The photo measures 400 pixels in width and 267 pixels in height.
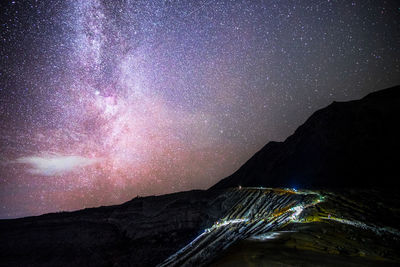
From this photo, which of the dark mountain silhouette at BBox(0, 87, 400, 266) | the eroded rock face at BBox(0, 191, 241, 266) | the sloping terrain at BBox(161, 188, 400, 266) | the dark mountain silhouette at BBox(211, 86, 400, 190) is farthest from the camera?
the dark mountain silhouette at BBox(211, 86, 400, 190)

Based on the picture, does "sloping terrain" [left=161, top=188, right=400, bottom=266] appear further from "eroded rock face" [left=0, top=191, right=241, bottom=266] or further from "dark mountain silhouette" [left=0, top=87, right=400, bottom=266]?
"eroded rock face" [left=0, top=191, right=241, bottom=266]

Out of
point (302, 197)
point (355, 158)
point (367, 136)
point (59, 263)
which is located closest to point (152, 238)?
point (59, 263)

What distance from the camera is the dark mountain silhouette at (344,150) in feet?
64.5

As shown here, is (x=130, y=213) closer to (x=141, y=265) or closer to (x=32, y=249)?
(x=141, y=265)

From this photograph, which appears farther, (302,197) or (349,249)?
(302,197)

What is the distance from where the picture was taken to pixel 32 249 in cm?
2336

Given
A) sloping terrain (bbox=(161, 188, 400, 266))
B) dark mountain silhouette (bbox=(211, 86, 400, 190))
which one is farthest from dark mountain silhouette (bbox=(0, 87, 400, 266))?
sloping terrain (bbox=(161, 188, 400, 266))

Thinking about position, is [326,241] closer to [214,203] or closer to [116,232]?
[214,203]

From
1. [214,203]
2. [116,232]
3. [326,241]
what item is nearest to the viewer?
[326,241]

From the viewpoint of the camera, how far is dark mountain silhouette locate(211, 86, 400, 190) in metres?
19.7

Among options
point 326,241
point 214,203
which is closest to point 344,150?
point 214,203

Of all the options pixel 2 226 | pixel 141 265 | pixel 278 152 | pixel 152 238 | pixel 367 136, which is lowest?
pixel 141 265

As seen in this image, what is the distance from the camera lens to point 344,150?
22.9 meters

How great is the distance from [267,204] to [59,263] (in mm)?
23668
